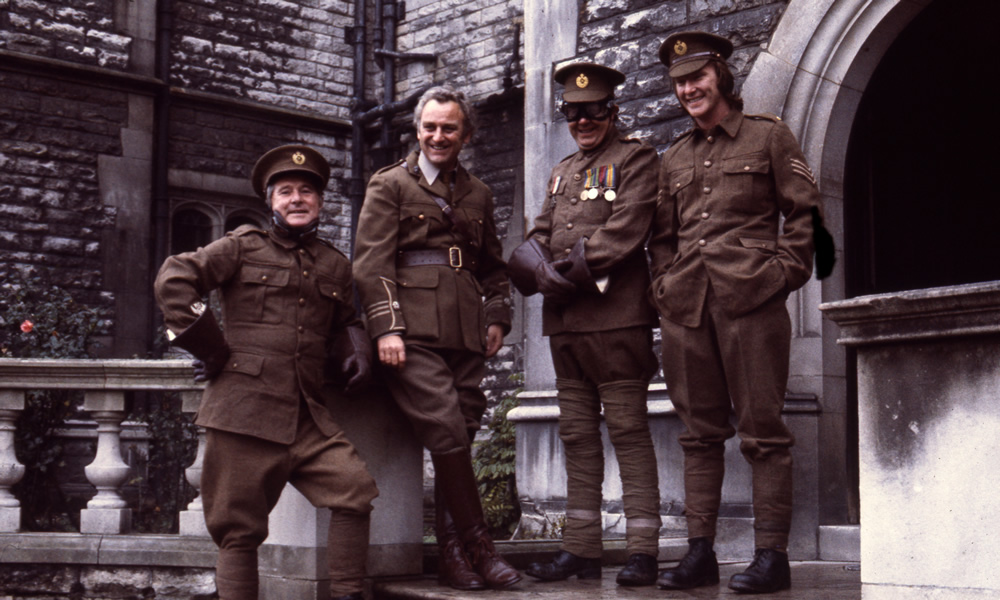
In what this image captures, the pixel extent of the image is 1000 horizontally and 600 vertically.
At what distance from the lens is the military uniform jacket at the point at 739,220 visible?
3.94 m

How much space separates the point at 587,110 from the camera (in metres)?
4.32

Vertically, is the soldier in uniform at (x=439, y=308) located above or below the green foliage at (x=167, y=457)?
above

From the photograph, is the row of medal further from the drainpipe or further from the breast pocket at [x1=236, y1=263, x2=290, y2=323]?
the drainpipe

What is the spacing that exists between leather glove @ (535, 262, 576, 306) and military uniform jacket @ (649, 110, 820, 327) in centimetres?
30

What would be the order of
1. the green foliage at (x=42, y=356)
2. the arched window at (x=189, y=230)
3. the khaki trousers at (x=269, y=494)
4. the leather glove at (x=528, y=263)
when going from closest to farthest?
the khaki trousers at (x=269, y=494) → the leather glove at (x=528, y=263) → the green foliage at (x=42, y=356) → the arched window at (x=189, y=230)

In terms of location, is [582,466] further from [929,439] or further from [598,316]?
[929,439]

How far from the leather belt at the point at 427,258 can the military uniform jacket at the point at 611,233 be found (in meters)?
0.39

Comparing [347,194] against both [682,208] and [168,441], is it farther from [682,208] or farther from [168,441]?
[682,208]

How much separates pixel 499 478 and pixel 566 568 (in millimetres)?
4497

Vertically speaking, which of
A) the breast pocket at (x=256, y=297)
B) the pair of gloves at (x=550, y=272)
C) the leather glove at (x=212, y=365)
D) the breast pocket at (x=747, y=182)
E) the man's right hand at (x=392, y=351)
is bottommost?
the leather glove at (x=212, y=365)

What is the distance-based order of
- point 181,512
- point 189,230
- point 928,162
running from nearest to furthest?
point 181,512
point 928,162
point 189,230

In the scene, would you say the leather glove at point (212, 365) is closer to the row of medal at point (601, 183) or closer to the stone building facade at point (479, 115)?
the row of medal at point (601, 183)

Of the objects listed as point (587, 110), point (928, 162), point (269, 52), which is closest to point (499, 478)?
point (928, 162)

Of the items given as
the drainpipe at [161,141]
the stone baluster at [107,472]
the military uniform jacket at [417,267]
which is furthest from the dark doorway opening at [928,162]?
the drainpipe at [161,141]
